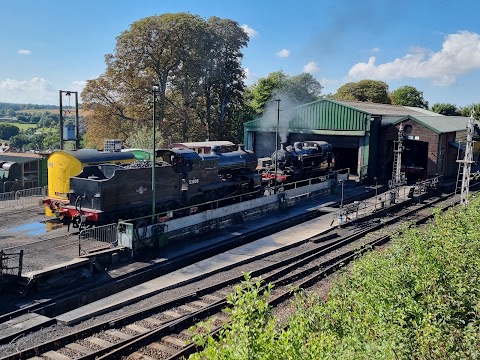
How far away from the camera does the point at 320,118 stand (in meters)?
37.4

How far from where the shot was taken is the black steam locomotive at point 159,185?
1810 cm

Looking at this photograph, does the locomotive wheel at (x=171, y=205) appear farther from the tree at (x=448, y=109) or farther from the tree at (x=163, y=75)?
the tree at (x=448, y=109)

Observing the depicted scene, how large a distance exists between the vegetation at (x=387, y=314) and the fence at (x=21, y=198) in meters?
19.0

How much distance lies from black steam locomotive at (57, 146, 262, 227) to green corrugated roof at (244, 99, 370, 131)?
12.5 meters

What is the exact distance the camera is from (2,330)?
37.7ft

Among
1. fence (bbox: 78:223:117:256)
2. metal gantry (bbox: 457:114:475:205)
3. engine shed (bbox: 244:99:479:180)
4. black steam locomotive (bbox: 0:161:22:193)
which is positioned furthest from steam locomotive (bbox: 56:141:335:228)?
metal gantry (bbox: 457:114:475:205)

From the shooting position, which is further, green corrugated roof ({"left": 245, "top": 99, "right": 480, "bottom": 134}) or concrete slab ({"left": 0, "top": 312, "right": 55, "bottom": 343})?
green corrugated roof ({"left": 245, "top": 99, "right": 480, "bottom": 134})

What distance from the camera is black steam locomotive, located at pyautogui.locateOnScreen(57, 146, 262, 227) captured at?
1810 centimetres

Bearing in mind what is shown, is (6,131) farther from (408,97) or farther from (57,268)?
(57,268)

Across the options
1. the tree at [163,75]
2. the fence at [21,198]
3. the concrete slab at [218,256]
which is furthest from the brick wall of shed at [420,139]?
the fence at [21,198]

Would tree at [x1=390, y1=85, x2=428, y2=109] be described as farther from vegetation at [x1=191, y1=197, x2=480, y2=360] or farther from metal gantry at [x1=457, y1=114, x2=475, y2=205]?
vegetation at [x1=191, y1=197, x2=480, y2=360]

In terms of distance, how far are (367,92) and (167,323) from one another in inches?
2871

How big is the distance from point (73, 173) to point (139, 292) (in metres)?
8.99

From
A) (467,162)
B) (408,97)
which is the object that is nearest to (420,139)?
(467,162)
